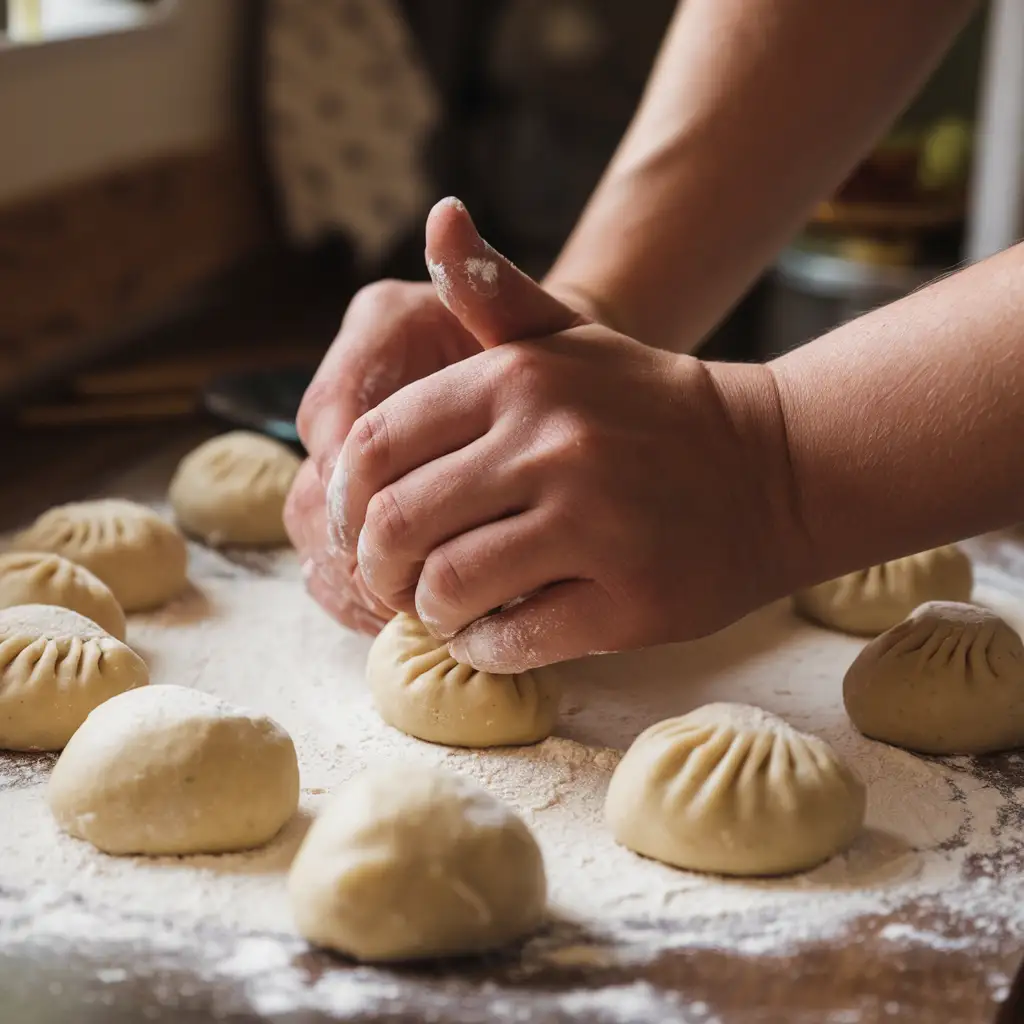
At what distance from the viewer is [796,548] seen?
1.29 meters

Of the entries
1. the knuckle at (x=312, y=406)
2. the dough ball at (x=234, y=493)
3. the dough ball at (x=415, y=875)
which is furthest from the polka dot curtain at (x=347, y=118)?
the dough ball at (x=415, y=875)

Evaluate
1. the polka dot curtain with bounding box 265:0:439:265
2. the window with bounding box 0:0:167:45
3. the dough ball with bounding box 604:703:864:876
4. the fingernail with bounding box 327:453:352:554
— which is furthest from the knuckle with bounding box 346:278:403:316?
the polka dot curtain with bounding box 265:0:439:265

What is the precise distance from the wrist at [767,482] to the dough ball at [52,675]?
0.69m

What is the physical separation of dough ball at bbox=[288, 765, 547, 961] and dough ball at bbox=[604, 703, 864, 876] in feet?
0.47

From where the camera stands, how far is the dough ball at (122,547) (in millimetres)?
1778

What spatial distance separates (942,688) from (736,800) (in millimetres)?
331

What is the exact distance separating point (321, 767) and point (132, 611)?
1.69 ft

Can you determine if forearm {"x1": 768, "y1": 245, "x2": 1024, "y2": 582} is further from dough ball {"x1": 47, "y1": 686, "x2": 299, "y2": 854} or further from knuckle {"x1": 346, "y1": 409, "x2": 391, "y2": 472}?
dough ball {"x1": 47, "y1": 686, "x2": 299, "y2": 854}

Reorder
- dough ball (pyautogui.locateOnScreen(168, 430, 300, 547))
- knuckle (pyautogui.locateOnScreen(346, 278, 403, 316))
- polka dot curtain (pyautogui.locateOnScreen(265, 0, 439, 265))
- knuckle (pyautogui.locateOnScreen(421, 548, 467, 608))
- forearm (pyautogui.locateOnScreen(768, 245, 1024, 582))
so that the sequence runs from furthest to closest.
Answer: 1. polka dot curtain (pyautogui.locateOnScreen(265, 0, 439, 265))
2. dough ball (pyautogui.locateOnScreen(168, 430, 300, 547))
3. knuckle (pyautogui.locateOnScreen(346, 278, 403, 316))
4. knuckle (pyautogui.locateOnScreen(421, 548, 467, 608))
5. forearm (pyautogui.locateOnScreen(768, 245, 1024, 582))

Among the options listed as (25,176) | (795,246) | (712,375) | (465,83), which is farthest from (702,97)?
(465,83)

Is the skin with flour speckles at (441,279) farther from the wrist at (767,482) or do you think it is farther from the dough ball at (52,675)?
the dough ball at (52,675)

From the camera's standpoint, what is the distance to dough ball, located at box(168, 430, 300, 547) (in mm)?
1989

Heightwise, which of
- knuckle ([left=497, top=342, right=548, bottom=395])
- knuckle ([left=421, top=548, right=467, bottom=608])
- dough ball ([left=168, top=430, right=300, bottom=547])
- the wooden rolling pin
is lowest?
the wooden rolling pin

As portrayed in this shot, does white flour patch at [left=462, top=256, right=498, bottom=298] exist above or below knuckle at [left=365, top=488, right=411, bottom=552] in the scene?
above
